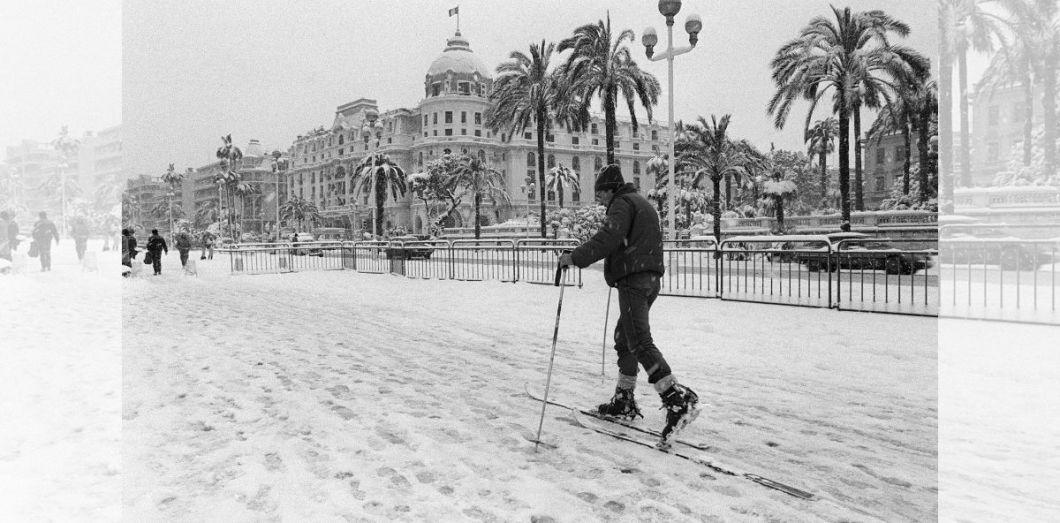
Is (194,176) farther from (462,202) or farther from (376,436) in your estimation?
(376,436)

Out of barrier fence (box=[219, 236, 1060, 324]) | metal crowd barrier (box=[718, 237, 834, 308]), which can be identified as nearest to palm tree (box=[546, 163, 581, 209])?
barrier fence (box=[219, 236, 1060, 324])

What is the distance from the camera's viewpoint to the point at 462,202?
200 ft

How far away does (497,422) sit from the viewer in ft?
13.6

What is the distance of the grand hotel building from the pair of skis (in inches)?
1302

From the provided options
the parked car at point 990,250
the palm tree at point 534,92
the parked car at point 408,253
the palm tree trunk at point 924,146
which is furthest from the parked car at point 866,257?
the palm tree trunk at point 924,146

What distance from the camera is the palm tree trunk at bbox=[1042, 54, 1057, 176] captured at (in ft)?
32.0

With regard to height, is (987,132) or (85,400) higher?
(987,132)

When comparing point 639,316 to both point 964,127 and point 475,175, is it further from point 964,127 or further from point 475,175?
point 475,175

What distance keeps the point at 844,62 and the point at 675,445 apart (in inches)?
787

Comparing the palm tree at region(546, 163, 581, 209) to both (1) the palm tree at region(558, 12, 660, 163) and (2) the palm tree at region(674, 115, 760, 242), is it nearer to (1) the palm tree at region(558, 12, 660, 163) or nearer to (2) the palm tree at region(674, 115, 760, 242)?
(2) the palm tree at region(674, 115, 760, 242)

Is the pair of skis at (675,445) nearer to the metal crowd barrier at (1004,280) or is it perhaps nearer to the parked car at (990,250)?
the parked car at (990,250)

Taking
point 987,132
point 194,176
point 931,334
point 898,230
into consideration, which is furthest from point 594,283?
point 194,176

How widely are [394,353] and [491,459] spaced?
336 centimetres

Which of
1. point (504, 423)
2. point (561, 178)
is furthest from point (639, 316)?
point (561, 178)
